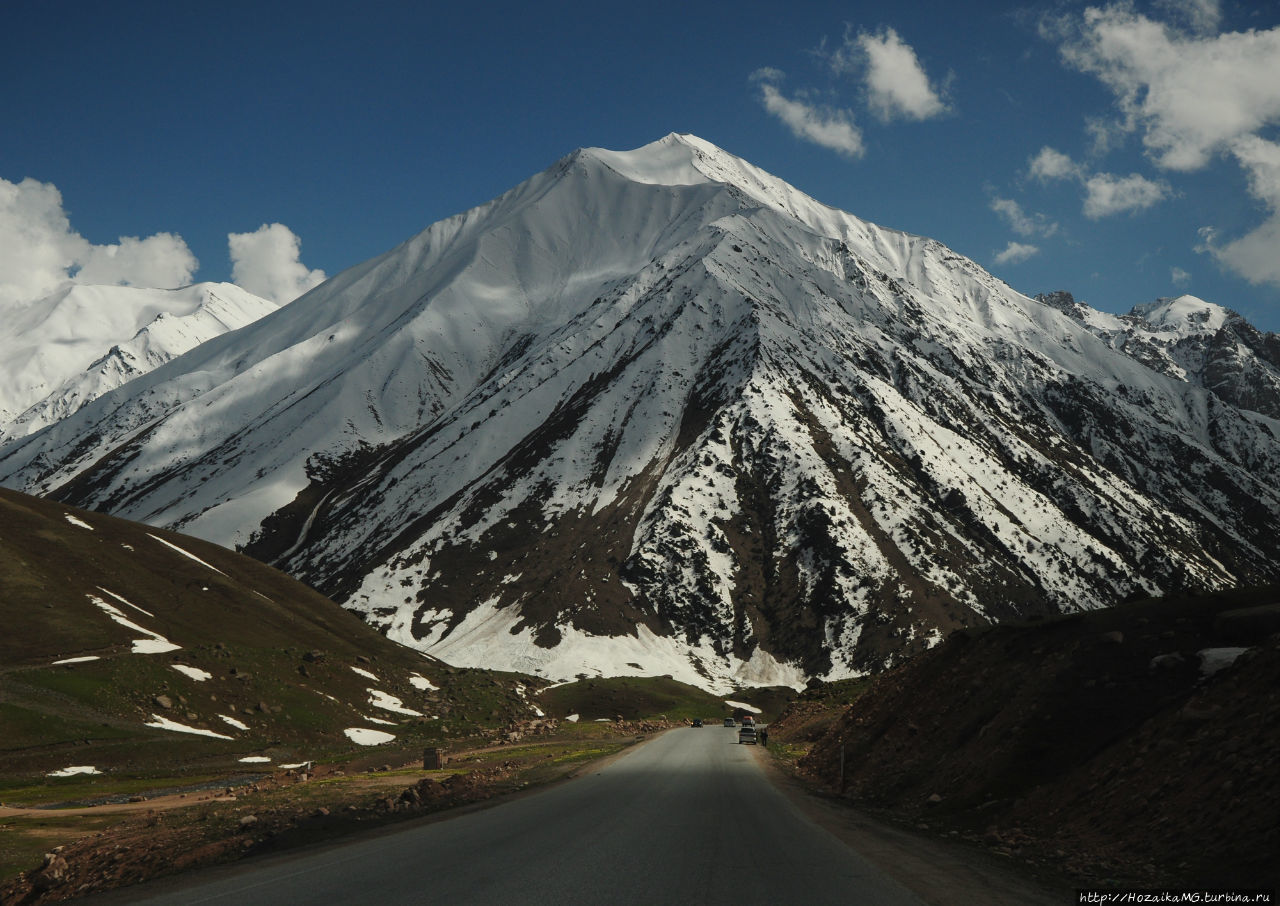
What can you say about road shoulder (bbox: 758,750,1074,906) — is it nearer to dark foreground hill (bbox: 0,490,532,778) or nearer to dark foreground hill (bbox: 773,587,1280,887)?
dark foreground hill (bbox: 773,587,1280,887)

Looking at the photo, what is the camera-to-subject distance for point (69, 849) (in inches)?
928

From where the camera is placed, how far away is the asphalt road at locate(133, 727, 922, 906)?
14.0 metres

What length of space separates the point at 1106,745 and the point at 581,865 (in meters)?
13.5

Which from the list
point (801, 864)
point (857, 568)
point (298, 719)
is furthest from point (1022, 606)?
point (801, 864)

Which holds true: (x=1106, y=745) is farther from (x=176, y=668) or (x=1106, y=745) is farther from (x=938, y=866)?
(x=176, y=668)

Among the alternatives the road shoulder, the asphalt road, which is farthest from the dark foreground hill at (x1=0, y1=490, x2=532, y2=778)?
the road shoulder

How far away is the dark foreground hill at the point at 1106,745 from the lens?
15.7m

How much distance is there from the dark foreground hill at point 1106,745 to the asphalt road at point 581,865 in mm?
4482

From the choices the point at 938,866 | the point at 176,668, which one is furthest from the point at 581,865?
the point at 176,668

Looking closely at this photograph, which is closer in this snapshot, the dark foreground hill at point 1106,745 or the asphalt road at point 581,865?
the asphalt road at point 581,865

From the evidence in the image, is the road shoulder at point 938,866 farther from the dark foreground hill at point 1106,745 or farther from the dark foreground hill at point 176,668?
the dark foreground hill at point 176,668

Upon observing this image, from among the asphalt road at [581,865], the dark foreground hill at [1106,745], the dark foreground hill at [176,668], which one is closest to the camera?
the asphalt road at [581,865]

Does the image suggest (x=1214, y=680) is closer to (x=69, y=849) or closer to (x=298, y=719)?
(x=69, y=849)

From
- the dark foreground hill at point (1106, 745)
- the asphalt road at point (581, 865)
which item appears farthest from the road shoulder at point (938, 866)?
the dark foreground hill at point (1106, 745)
